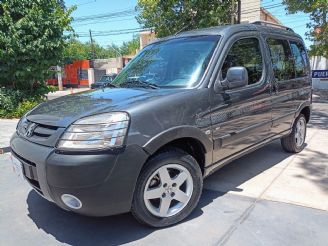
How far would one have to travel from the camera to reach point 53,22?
11.3 metres

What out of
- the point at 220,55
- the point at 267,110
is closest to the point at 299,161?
the point at 267,110

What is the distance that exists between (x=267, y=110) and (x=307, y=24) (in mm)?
15145

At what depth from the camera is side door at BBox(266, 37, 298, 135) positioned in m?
4.85

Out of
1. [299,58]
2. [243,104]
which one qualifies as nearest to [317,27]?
[299,58]

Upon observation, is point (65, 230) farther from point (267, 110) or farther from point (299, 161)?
point (299, 161)

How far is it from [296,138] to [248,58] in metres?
2.17

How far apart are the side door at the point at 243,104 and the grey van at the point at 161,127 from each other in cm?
1

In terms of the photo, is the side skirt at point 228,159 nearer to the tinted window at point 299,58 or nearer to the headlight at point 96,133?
the tinted window at point 299,58

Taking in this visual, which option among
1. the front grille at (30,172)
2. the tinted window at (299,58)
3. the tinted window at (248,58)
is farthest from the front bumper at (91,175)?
the tinted window at (299,58)

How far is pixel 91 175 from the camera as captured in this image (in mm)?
2812

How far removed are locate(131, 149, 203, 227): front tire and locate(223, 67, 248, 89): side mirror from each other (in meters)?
0.93

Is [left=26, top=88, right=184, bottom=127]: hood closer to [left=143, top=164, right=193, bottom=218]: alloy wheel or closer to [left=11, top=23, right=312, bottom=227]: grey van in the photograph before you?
[left=11, top=23, right=312, bottom=227]: grey van

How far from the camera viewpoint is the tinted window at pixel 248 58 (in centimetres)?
408

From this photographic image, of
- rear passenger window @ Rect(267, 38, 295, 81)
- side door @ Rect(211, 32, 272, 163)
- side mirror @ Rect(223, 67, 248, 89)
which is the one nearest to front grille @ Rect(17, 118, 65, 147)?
side door @ Rect(211, 32, 272, 163)
